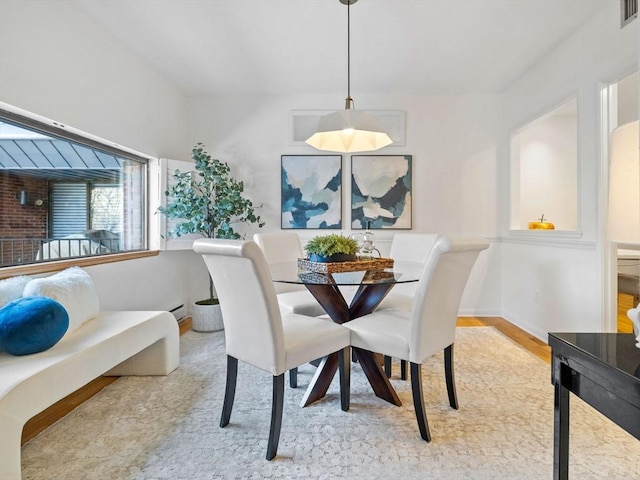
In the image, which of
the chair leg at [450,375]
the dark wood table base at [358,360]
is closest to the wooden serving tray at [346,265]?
the dark wood table base at [358,360]

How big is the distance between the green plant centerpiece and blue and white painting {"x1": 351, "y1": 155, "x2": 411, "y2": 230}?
1.77 meters

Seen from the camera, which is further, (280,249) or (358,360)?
(280,249)

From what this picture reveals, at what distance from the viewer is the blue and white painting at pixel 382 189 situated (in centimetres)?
384

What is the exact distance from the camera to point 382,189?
3.85 m

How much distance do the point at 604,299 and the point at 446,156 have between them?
7.06 ft

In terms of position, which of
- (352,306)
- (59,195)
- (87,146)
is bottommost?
(352,306)

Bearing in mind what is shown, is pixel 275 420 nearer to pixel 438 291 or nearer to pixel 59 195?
pixel 438 291

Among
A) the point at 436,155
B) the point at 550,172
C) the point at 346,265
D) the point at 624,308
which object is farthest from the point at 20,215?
the point at 550,172

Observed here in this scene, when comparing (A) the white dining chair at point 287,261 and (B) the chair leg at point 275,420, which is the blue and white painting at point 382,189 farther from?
(B) the chair leg at point 275,420

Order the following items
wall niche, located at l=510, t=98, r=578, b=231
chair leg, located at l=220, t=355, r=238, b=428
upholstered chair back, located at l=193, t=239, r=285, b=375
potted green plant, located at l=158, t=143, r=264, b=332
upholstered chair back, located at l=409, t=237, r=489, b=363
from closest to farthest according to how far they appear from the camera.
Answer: upholstered chair back, located at l=193, t=239, r=285, b=375
upholstered chair back, located at l=409, t=237, r=489, b=363
chair leg, located at l=220, t=355, r=238, b=428
potted green plant, located at l=158, t=143, r=264, b=332
wall niche, located at l=510, t=98, r=578, b=231

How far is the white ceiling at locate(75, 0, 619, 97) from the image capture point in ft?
7.69

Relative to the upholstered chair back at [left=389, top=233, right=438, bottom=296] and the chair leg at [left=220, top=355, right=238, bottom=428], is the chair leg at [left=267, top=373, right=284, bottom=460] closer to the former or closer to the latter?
the chair leg at [left=220, top=355, right=238, bottom=428]

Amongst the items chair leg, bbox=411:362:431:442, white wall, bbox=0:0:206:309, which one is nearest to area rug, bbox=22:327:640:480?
chair leg, bbox=411:362:431:442

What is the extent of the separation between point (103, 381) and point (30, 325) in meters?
0.97
